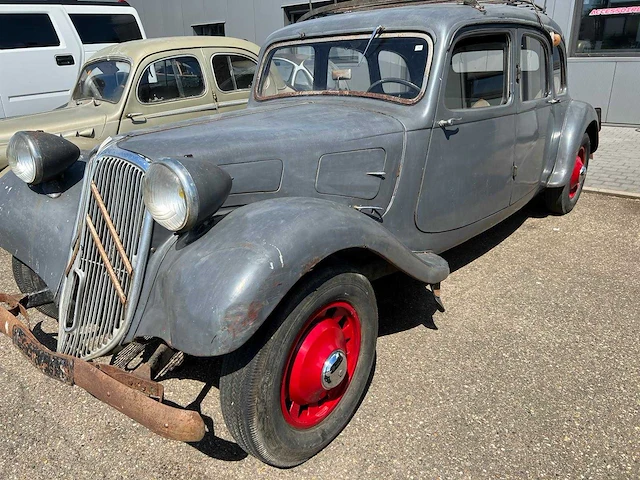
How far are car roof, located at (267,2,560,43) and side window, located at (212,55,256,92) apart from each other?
2302 mm

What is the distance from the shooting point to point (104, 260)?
198cm

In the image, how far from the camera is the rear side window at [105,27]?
22.7 ft

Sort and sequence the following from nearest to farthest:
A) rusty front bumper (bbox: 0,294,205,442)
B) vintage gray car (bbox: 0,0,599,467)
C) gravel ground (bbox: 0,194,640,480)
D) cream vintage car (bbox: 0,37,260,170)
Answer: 1. rusty front bumper (bbox: 0,294,205,442)
2. vintage gray car (bbox: 0,0,599,467)
3. gravel ground (bbox: 0,194,640,480)
4. cream vintage car (bbox: 0,37,260,170)

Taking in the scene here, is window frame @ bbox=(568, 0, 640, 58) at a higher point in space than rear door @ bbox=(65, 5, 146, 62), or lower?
lower

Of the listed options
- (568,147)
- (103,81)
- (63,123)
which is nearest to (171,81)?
(103,81)

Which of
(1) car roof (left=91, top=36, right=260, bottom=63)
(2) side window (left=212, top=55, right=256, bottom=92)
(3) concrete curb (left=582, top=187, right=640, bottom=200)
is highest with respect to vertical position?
(1) car roof (left=91, top=36, right=260, bottom=63)

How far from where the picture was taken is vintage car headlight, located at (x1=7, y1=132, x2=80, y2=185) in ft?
7.74

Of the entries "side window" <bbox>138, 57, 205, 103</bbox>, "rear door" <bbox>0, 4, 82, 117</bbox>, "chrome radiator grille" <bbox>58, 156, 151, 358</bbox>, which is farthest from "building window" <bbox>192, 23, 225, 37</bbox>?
"chrome radiator grille" <bbox>58, 156, 151, 358</bbox>

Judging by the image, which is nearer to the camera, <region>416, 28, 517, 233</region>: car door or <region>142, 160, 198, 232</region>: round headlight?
<region>142, 160, 198, 232</region>: round headlight

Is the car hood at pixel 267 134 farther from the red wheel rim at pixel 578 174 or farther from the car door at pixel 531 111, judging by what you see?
the red wheel rim at pixel 578 174

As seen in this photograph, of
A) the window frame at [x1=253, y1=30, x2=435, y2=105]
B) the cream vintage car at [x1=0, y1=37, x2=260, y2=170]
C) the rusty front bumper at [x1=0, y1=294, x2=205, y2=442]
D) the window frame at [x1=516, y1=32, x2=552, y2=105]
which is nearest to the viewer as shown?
the rusty front bumper at [x1=0, y1=294, x2=205, y2=442]

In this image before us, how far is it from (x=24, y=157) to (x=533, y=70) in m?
3.20

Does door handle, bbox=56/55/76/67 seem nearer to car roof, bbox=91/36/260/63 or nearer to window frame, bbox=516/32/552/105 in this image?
car roof, bbox=91/36/260/63

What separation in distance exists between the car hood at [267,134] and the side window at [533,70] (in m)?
1.26
